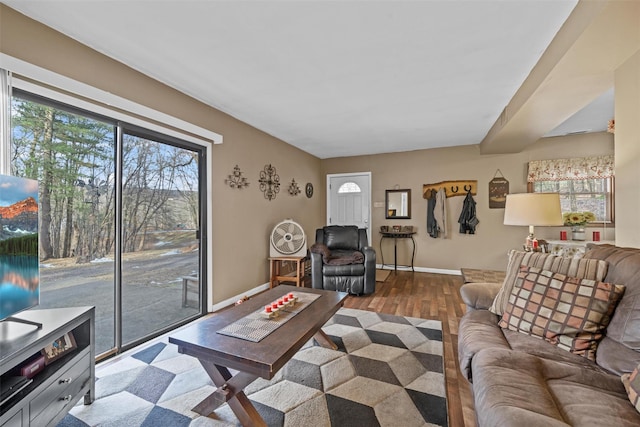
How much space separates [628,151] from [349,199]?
409cm

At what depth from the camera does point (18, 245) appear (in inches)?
50.1

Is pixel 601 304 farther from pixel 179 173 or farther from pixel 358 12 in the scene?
pixel 179 173

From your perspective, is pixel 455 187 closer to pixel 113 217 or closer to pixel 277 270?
pixel 277 270

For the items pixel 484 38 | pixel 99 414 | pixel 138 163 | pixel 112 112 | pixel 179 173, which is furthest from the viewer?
pixel 179 173

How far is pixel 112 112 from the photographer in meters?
2.05

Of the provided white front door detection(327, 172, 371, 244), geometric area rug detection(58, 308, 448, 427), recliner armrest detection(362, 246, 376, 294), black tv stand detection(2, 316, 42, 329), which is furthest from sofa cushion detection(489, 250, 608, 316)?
white front door detection(327, 172, 371, 244)

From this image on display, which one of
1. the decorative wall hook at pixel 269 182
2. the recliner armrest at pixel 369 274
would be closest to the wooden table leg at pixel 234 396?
the recliner armrest at pixel 369 274

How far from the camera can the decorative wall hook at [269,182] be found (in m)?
3.88

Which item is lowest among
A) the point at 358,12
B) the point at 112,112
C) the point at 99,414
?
the point at 99,414

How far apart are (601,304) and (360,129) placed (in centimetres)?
316

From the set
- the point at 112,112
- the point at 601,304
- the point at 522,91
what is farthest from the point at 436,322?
the point at 112,112

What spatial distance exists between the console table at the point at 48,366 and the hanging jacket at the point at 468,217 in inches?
194

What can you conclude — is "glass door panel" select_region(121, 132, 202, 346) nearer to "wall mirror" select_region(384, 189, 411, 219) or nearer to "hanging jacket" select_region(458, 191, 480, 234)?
"wall mirror" select_region(384, 189, 411, 219)

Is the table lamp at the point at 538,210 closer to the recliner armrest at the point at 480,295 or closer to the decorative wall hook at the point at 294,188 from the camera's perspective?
the recliner armrest at the point at 480,295
